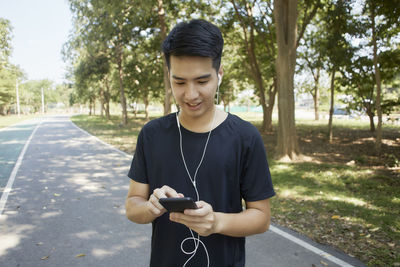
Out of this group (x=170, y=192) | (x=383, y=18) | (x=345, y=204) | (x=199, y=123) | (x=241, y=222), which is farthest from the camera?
(x=383, y=18)

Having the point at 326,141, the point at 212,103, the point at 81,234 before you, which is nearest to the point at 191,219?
the point at 212,103

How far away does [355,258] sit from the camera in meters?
4.08

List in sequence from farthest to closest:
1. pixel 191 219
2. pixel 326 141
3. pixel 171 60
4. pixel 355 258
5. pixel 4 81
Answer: pixel 4 81, pixel 326 141, pixel 355 258, pixel 171 60, pixel 191 219

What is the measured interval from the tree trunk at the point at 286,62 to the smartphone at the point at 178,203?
381 inches

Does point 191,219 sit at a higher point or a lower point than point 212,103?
lower

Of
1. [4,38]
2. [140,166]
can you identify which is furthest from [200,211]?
[4,38]

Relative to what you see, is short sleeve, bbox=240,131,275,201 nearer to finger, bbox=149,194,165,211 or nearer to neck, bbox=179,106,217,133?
neck, bbox=179,106,217,133

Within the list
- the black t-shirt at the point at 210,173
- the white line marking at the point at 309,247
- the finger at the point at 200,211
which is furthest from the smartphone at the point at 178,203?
the white line marking at the point at 309,247

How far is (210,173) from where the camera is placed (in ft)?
5.06

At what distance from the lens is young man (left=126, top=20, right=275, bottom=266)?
1489 mm

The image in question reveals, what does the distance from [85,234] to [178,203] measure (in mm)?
4175

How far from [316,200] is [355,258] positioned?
247 centimetres

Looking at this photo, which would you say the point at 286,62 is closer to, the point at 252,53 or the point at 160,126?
the point at 252,53

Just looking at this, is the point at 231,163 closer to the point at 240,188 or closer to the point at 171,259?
the point at 240,188
